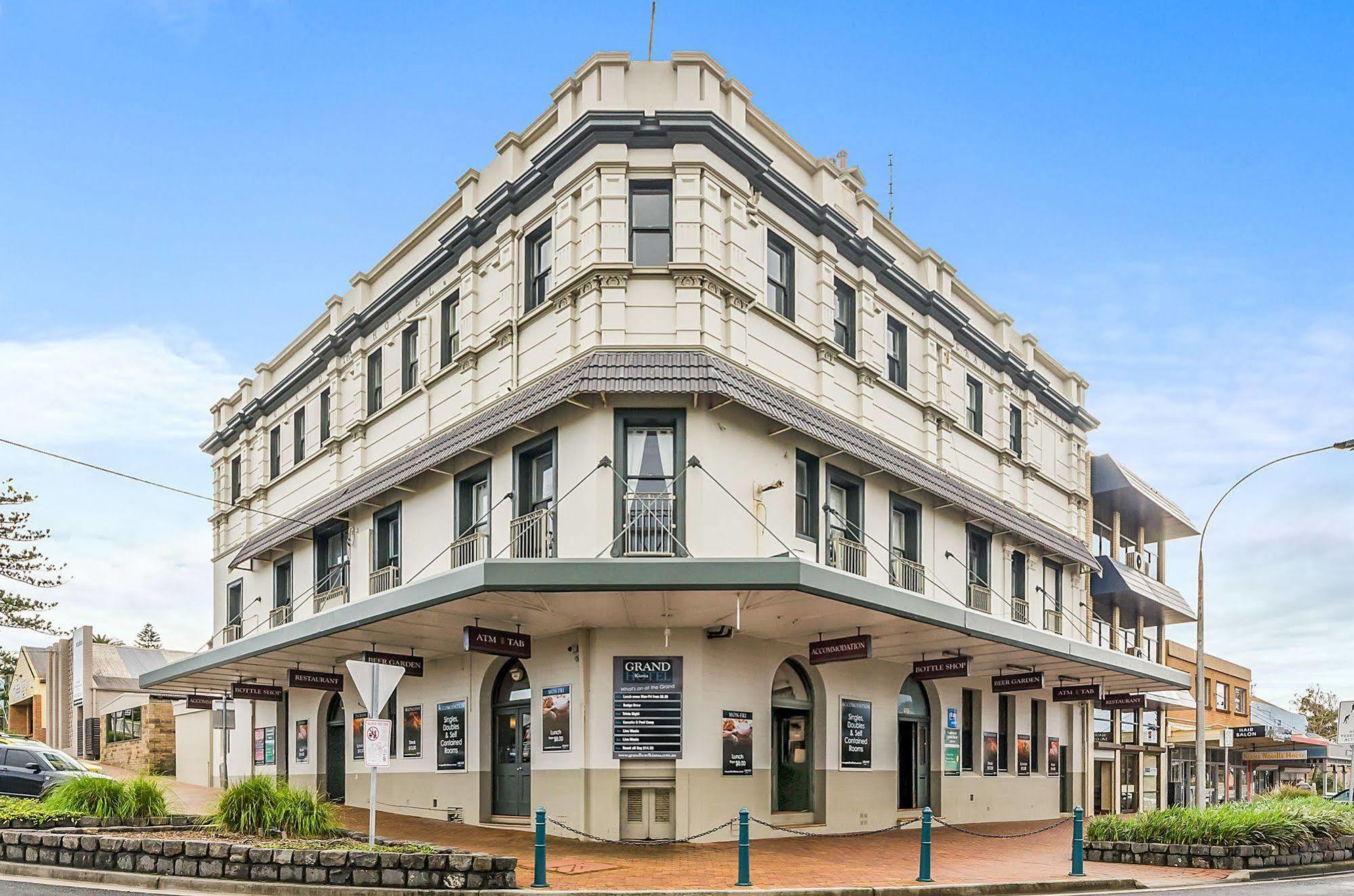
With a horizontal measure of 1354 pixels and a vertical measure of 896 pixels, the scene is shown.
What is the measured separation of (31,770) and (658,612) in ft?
48.2

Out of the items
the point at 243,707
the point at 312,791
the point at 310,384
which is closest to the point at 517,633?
the point at 312,791

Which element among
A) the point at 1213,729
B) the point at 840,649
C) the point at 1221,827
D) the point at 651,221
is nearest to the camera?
the point at 1221,827

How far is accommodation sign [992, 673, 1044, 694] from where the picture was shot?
2622 cm

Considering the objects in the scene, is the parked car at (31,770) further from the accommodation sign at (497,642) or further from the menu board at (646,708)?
the menu board at (646,708)

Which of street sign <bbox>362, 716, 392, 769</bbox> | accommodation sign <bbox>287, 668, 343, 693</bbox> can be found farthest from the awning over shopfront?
street sign <bbox>362, 716, 392, 769</bbox>

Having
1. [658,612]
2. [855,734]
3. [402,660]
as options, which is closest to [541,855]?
[658,612]

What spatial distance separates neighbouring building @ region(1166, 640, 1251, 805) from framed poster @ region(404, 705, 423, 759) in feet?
83.4

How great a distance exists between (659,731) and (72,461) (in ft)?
31.4

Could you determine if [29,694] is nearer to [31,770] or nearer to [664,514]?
[31,770]

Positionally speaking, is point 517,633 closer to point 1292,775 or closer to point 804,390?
point 804,390

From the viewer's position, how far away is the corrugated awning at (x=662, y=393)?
19.0m

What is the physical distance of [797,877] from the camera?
15078 mm

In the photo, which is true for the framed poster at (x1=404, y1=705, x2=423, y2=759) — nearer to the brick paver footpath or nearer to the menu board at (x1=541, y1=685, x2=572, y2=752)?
the brick paver footpath

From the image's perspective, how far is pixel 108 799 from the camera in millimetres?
16766
